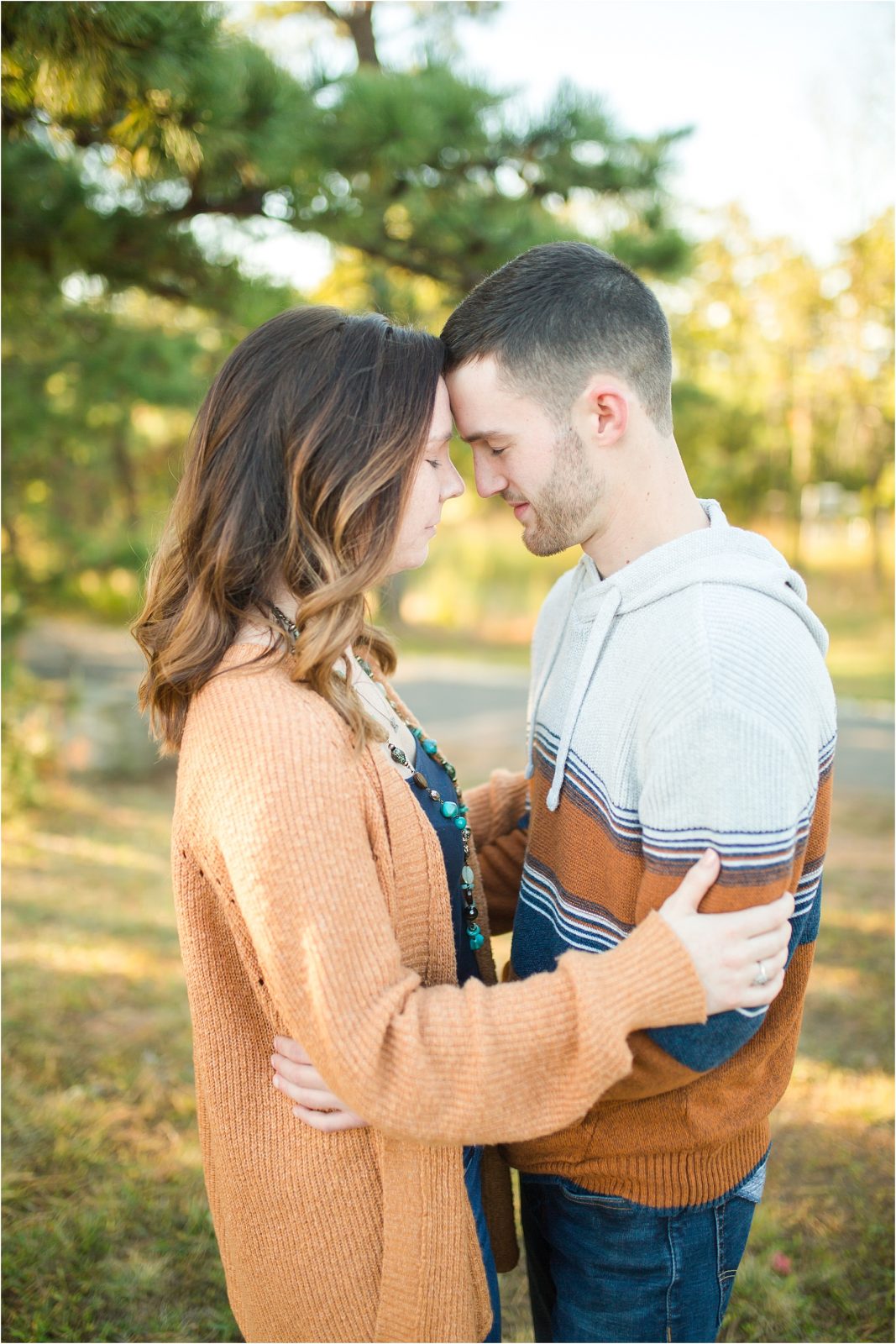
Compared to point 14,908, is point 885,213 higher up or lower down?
higher up

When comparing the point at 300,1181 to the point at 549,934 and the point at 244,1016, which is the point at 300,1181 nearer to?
the point at 244,1016

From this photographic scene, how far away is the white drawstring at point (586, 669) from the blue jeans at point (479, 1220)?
62 centimetres

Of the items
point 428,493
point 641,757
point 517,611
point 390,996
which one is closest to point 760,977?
point 641,757

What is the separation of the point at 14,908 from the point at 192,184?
3.30 meters

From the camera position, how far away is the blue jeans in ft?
5.12

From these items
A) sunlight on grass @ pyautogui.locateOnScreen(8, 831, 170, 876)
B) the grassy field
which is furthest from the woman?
the grassy field

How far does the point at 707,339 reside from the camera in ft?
57.6

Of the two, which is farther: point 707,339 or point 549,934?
point 707,339

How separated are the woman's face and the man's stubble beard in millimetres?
162

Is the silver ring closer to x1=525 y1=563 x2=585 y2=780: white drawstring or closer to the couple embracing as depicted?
the couple embracing

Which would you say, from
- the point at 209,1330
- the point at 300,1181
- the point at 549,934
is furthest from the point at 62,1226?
the point at 549,934

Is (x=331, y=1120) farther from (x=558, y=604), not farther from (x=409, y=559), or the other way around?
(x=558, y=604)

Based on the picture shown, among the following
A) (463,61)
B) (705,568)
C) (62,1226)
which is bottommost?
(62,1226)

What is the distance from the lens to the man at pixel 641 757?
1289 mm
